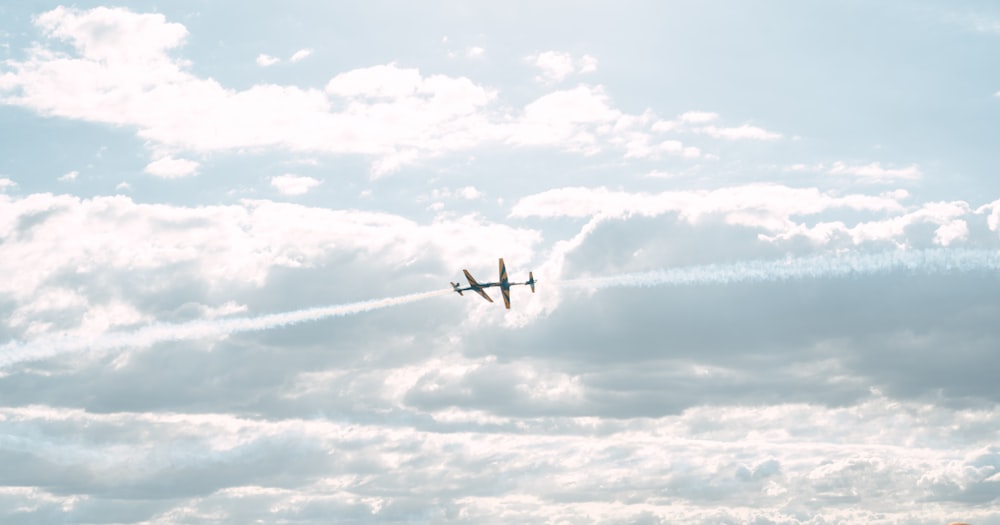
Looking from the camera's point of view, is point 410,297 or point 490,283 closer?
point 410,297

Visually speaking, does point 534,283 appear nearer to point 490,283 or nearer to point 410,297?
point 490,283

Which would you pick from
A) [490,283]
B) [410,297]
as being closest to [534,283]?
[490,283]

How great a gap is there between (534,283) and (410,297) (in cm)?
3039

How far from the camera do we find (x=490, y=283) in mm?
165750

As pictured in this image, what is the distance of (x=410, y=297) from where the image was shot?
144750 millimetres

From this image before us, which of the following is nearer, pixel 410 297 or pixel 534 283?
pixel 410 297

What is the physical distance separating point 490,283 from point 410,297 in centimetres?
2623

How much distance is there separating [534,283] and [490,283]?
10704 millimetres
